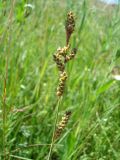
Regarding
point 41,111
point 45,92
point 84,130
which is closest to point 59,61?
point 84,130

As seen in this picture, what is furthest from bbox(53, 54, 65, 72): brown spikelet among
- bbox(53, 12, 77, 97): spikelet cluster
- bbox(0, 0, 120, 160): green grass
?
bbox(0, 0, 120, 160): green grass

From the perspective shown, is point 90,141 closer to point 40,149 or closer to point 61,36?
point 40,149

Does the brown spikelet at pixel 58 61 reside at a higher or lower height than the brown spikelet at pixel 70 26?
lower

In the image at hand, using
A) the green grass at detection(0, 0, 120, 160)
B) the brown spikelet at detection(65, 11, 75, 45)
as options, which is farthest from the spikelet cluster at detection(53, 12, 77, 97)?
the green grass at detection(0, 0, 120, 160)

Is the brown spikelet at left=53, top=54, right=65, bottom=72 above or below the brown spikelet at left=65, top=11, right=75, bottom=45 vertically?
below

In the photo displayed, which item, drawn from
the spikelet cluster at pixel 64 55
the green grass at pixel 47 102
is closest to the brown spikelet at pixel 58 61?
the spikelet cluster at pixel 64 55

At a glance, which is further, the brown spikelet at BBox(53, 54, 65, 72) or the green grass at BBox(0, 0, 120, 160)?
the green grass at BBox(0, 0, 120, 160)

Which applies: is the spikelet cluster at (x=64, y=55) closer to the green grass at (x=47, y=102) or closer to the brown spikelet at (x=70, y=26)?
the brown spikelet at (x=70, y=26)

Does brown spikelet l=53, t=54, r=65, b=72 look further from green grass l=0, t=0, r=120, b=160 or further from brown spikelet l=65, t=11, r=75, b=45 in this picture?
A: green grass l=0, t=0, r=120, b=160
